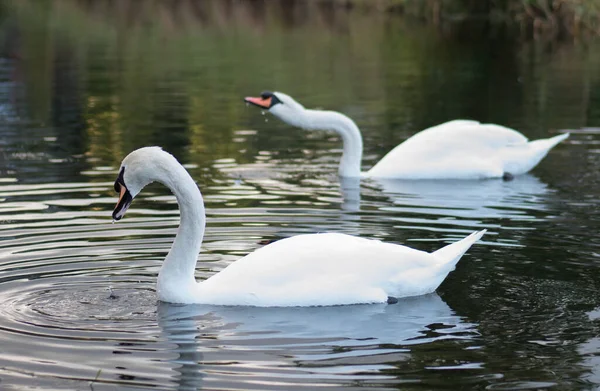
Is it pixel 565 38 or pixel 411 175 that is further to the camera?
pixel 565 38

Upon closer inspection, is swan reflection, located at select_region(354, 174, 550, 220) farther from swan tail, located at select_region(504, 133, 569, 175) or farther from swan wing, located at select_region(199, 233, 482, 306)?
swan wing, located at select_region(199, 233, 482, 306)

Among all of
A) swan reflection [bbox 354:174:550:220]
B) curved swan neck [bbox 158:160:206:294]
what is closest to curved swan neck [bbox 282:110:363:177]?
swan reflection [bbox 354:174:550:220]

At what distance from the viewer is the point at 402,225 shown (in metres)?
11.3

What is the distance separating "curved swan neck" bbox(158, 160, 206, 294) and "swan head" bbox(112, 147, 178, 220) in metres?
A: 0.06

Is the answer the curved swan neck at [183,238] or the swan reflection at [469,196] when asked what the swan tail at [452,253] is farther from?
the swan reflection at [469,196]

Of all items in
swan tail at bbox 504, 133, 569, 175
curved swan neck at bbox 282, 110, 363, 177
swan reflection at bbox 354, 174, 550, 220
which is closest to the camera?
swan reflection at bbox 354, 174, 550, 220

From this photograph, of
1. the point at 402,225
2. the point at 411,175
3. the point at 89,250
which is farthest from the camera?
the point at 411,175

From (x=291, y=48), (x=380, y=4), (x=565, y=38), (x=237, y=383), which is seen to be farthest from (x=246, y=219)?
(x=380, y=4)

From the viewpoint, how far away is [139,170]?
26.5ft

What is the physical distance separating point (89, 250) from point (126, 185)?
1.94 metres

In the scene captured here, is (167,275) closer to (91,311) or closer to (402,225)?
(91,311)

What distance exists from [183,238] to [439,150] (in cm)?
711

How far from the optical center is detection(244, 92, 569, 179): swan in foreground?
1480cm

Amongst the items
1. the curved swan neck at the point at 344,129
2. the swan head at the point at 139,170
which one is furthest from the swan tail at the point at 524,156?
the swan head at the point at 139,170
